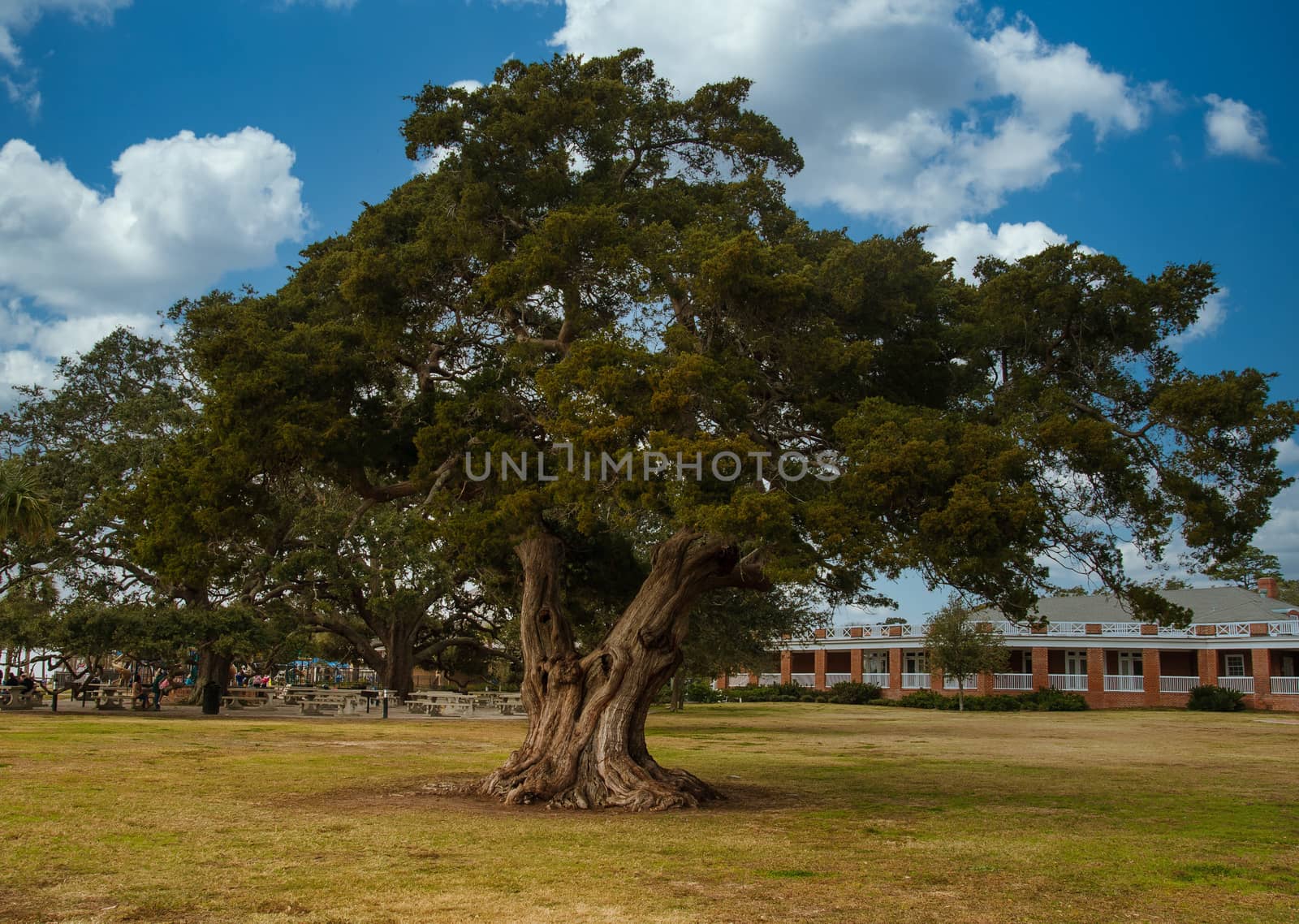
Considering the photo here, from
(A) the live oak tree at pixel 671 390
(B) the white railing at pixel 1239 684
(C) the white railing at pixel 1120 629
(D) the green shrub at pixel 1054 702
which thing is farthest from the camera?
(C) the white railing at pixel 1120 629

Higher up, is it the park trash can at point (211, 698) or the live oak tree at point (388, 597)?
the live oak tree at point (388, 597)

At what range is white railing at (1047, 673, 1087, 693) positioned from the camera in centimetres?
5269

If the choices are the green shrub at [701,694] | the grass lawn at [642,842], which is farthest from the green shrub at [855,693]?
the grass lawn at [642,842]

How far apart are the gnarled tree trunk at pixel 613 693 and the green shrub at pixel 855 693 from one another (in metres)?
44.1

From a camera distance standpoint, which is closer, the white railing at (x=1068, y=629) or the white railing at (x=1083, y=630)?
the white railing at (x=1083, y=630)

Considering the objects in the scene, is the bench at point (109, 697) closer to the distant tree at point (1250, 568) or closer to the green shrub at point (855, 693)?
the green shrub at point (855, 693)

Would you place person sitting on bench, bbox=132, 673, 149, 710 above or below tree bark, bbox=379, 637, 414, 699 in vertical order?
below

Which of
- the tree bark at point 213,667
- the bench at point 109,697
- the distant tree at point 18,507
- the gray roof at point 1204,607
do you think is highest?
the distant tree at point 18,507

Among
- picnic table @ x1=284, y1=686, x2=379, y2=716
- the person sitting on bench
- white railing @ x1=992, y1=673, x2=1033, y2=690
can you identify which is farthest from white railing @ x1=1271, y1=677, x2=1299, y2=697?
the person sitting on bench

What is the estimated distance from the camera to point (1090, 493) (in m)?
12.8

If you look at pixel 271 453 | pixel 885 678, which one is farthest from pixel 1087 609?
pixel 271 453

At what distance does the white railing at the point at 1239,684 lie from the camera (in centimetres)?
4909

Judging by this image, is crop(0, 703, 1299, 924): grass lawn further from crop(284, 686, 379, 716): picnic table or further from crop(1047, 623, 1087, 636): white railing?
crop(1047, 623, 1087, 636): white railing

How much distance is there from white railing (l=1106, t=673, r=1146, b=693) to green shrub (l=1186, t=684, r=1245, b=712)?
2821 millimetres
